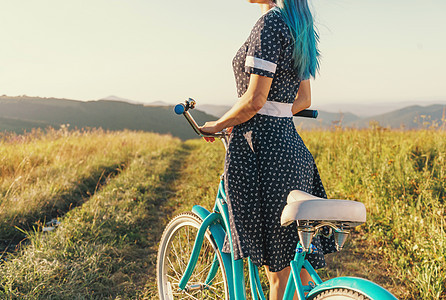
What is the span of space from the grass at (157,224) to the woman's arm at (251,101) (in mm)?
2180

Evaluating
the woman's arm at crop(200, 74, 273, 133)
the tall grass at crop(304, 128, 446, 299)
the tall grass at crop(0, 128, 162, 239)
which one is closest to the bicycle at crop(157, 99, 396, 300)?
the woman's arm at crop(200, 74, 273, 133)

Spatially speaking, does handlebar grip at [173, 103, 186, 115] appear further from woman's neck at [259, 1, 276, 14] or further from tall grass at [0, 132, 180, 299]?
tall grass at [0, 132, 180, 299]

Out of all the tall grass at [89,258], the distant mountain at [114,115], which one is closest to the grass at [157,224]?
the tall grass at [89,258]

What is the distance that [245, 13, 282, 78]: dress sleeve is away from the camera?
1.75 m

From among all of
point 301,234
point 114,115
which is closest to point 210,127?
point 301,234

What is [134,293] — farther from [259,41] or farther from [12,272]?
[259,41]

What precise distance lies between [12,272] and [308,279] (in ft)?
8.60

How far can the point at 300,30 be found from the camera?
1854 mm

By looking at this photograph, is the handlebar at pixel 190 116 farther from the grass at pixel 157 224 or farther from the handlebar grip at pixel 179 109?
the grass at pixel 157 224

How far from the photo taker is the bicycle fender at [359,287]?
1.25 metres

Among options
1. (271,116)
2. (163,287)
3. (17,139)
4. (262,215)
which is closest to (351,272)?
(163,287)

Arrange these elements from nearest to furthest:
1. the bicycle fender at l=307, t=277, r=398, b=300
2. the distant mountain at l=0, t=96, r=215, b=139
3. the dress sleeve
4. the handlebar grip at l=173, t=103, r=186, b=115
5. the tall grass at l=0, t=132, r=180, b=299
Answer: the bicycle fender at l=307, t=277, r=398, b=300
the dress sleeve
the handlebar grip at l=173, t=103, r=186, b=115
the tall grass at l=0, t=132, r=180, b=299
the distant mountain at l=0, t=96, r=215, b=139

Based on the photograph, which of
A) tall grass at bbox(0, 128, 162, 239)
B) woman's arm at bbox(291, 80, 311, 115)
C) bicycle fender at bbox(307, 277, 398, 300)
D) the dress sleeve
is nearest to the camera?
bicycle fender at bbox(307, 277, 398, 300)

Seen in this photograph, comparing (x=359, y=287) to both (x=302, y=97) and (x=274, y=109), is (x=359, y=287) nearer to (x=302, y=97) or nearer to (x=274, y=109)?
(x=274, y=109)
